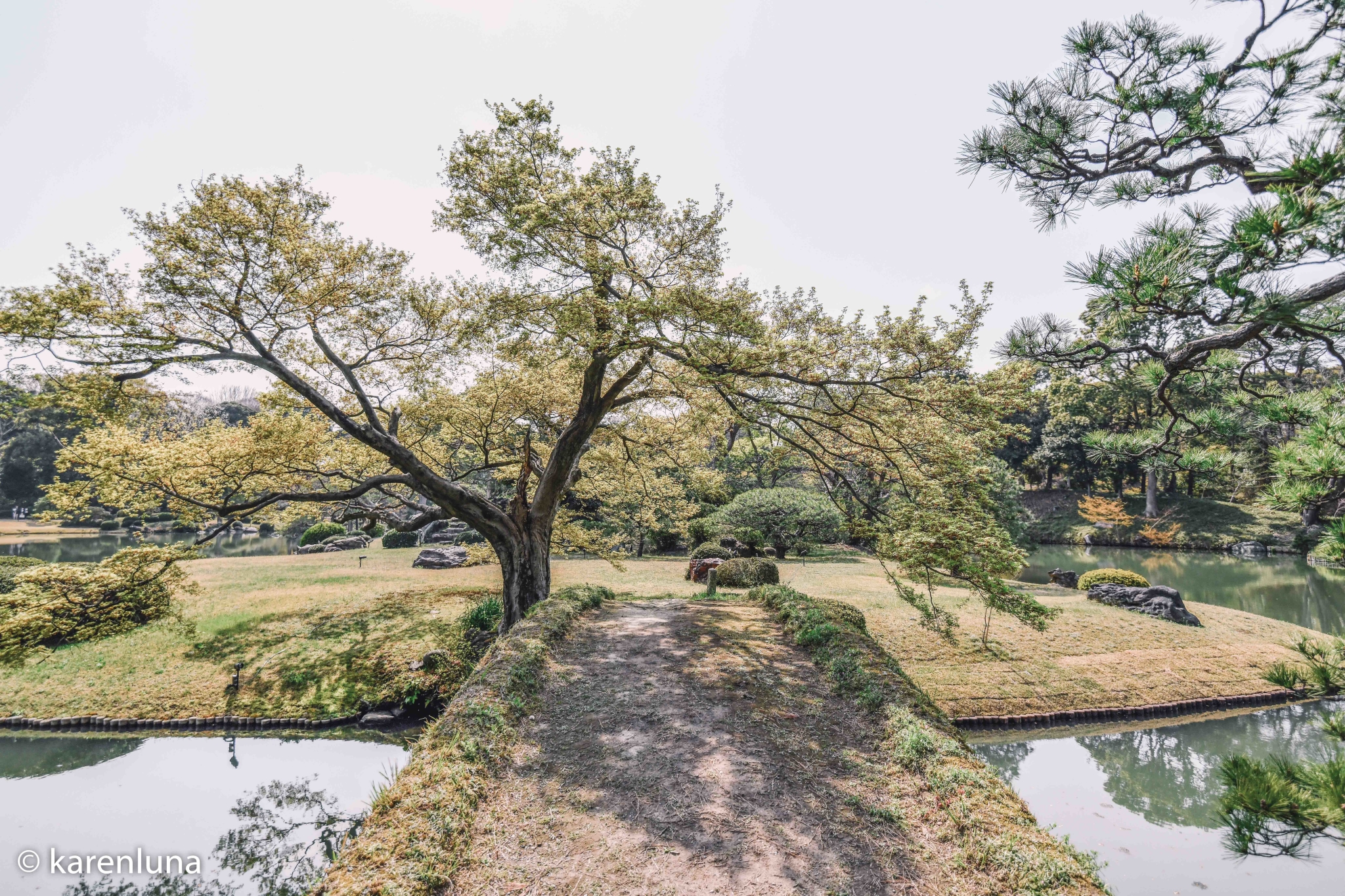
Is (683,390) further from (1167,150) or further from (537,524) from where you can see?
(1167,150)

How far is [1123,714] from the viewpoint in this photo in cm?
902

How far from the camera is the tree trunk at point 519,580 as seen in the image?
1079 centimetres

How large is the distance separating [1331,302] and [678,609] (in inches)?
384

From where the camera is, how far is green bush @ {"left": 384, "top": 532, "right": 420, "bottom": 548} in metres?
24.5

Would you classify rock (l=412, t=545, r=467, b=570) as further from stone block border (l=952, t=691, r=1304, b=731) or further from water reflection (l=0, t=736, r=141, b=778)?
stone block border (l=952, t=691, r=1304, b=731)

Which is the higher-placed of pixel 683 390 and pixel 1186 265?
pixel 683 390

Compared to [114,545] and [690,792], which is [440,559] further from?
[114,545]

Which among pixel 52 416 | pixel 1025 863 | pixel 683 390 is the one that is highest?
pixel 52 416

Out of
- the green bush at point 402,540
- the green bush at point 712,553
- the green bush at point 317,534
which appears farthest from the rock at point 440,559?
the green bush at point 317,534

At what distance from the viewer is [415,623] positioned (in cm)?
1198

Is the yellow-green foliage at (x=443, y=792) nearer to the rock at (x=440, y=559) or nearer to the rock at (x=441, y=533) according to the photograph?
the rock at (x=440, y=559)

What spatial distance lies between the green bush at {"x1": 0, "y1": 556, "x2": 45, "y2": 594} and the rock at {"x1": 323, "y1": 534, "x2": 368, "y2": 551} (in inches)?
446

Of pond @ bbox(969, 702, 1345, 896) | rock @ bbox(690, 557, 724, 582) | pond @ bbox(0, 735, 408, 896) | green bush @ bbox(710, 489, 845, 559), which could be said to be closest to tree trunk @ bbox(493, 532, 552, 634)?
pond @ bbox(0, 735, 408, 896)

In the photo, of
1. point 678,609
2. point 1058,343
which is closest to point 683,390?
point 678,609
